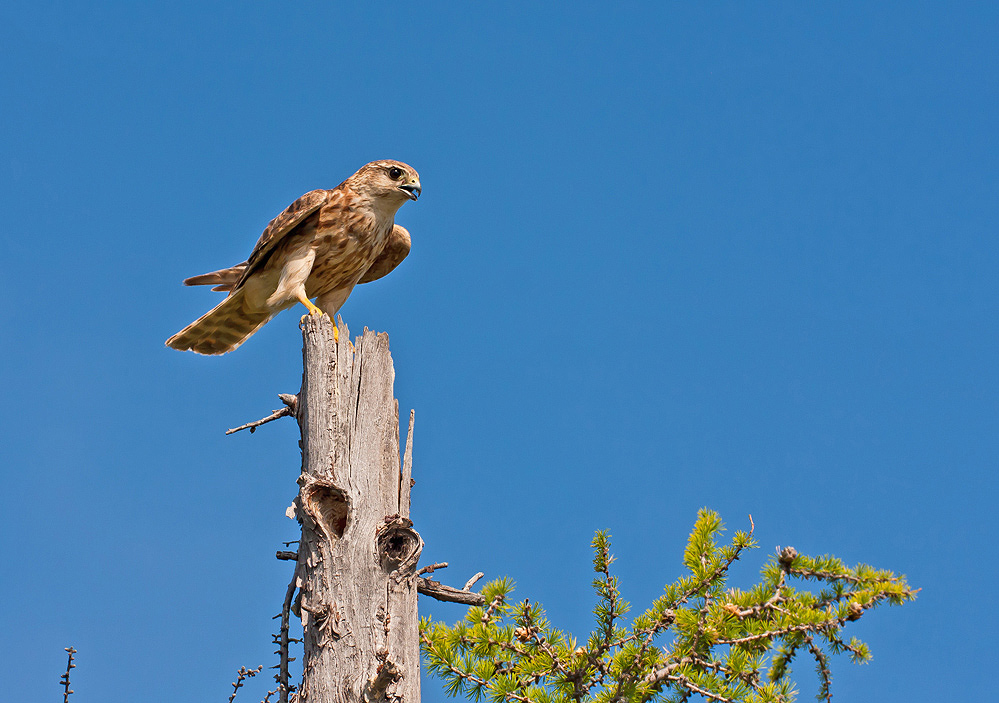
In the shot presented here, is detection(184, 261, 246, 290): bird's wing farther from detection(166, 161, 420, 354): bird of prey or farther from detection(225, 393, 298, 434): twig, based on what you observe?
detection(225, 393, 298, 434): twig

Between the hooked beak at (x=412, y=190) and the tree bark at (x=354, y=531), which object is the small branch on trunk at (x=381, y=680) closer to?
the tree bark at (x=354, y=531)

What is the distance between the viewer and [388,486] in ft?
11.9

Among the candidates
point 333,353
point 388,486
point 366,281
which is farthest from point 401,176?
point 388,486

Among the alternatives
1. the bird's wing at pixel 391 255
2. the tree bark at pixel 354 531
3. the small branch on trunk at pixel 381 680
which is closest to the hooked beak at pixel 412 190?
the bird's wing at pixel 391 255

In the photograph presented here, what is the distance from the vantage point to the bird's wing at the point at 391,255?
650 centimetres

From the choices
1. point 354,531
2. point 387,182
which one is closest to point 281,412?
point 354,531

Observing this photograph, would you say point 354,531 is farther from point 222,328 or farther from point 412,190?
point 412,190

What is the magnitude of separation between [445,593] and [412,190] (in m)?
3.21

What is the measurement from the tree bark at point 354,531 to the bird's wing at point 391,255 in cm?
256

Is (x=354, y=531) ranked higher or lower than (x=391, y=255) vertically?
lower

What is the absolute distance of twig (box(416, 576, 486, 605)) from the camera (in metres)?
3.53

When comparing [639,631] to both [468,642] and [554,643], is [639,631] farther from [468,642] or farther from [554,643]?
[468,642]

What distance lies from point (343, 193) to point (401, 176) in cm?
42

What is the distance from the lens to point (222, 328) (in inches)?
229
